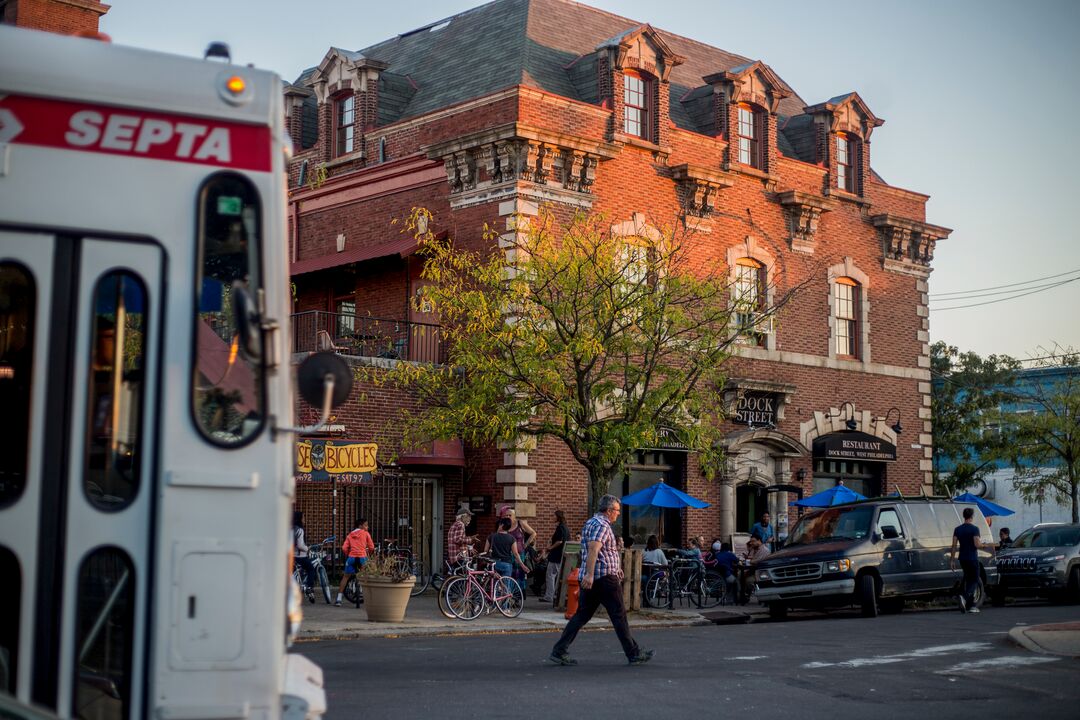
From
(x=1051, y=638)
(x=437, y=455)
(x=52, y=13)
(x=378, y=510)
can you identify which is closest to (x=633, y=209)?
(x=437, y=455)

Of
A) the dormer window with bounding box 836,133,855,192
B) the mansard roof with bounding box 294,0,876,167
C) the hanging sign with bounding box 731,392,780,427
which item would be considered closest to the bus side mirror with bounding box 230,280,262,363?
the mansard roof with bounding box 294,0,876,167

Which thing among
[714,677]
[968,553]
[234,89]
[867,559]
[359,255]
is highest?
[359,255]

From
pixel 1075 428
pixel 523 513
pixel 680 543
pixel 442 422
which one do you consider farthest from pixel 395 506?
pixel 1075 428

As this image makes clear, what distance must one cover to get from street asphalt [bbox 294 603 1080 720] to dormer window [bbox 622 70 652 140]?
1310cm

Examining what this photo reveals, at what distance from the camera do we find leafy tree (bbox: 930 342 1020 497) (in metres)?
41.1

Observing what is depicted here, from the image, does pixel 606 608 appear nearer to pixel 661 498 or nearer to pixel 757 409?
pixel 661 498

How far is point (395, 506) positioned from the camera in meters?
26.2

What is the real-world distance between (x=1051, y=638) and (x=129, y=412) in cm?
1333

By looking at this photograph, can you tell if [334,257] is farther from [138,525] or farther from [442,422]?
[138,525]

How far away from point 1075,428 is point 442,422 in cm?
2209

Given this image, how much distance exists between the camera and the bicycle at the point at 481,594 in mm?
20438

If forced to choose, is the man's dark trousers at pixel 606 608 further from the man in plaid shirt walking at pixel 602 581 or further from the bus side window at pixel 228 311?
the bus side window at pixel 228 311

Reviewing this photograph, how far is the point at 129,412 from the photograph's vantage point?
17.9ft

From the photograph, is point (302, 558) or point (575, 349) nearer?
point (575, 349)
